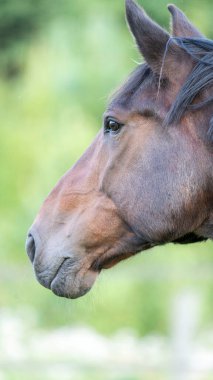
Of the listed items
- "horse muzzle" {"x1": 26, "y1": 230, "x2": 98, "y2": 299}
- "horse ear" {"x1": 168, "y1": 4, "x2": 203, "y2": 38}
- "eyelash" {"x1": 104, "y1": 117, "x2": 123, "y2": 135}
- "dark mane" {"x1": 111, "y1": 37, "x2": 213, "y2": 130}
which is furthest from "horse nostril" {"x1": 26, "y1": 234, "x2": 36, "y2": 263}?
"horse ear" {"x1": 168, "y1": 4, "x2": 203, "y2": 38}

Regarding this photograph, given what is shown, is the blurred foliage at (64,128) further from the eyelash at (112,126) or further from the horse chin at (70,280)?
the eyelash at (112,126)

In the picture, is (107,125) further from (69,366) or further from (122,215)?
(69,366)

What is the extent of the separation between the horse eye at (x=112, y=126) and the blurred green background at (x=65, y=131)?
3499mm

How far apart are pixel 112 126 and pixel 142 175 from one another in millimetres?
261

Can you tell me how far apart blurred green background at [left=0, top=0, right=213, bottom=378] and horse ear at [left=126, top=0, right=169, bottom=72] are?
12.4 feet

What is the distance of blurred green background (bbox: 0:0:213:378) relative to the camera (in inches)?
373

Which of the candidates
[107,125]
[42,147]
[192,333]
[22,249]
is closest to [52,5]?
[42,147]

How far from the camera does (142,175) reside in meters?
3.53

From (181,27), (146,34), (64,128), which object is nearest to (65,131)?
(64,128)

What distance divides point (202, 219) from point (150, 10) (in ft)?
17.8

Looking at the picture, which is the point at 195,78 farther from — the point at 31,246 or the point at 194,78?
the point at 31,246

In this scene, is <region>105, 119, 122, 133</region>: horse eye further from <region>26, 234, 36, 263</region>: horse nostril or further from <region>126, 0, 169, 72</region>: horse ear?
<region>26, 234, 36, 263</region>: horse nostril

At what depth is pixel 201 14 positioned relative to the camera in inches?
467

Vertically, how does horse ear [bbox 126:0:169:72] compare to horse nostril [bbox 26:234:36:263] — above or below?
above
